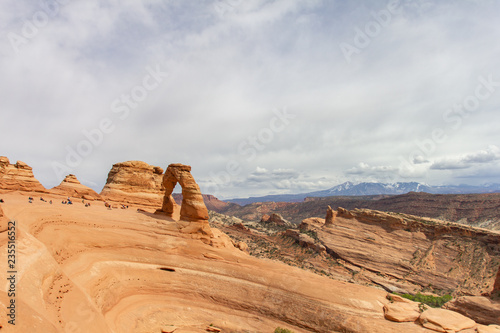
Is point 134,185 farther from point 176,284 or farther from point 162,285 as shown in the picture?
point 176,284

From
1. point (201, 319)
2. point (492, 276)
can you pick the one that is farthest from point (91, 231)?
point (492, 276)

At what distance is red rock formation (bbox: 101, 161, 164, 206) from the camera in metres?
37.2

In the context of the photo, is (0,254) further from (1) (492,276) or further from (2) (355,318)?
(1) (492,276)

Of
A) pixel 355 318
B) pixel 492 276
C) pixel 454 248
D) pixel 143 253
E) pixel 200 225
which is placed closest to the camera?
pixel 355 318

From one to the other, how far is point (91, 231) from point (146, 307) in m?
7.08

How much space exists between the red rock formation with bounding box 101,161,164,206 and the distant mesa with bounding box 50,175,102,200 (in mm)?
1759

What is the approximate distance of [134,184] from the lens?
3928cm

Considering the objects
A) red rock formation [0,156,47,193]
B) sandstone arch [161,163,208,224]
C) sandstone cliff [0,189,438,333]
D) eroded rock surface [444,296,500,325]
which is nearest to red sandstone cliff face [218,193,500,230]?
eroded rock surface [444,296,500,325]

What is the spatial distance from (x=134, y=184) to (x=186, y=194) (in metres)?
17.5

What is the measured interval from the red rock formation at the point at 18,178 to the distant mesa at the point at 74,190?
210cm

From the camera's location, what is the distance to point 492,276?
139 ft

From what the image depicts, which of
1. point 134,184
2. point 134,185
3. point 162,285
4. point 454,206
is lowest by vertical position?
point 162,285

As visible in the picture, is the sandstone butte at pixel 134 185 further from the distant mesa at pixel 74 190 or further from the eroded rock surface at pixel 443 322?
the eroded rock surface at pixel 443 322

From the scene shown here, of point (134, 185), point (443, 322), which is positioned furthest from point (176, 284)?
point (134, 185)
